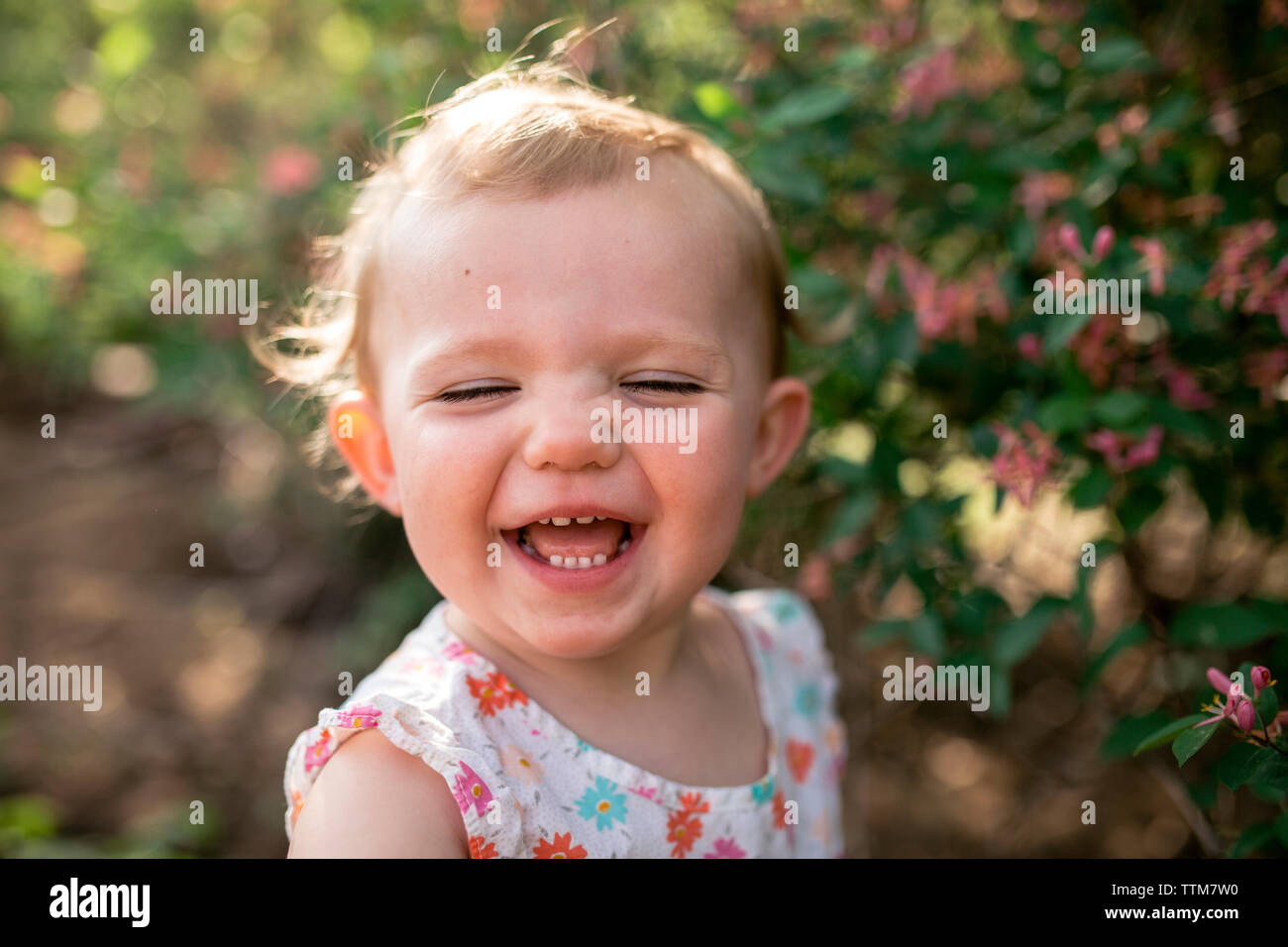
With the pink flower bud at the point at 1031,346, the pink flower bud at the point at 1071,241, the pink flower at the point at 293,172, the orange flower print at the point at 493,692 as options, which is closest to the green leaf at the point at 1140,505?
the pink flower bud at the point at 1031,346

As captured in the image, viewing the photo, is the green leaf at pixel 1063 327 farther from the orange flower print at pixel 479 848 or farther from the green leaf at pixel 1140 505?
the orange flower print at pixel 479 848

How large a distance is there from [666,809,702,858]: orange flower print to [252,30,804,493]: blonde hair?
2.00 ft

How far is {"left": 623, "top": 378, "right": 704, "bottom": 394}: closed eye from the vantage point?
47.3 inches

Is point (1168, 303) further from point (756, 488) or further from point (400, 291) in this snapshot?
point (400, 291)

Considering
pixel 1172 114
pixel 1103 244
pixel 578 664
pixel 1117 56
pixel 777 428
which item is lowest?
Result: pixel 578 664

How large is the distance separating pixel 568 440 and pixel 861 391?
87 centimetres

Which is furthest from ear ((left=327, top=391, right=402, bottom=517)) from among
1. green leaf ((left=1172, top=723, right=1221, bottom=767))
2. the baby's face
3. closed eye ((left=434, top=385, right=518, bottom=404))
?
green leaf ((left=1172, top=723, right=1221, bottom=767))

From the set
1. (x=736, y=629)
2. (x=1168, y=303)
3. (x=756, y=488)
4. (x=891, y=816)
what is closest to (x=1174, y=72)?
(x=1168, y=303)

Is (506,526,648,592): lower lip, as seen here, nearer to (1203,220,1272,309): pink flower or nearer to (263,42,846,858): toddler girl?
(263,42,846,858): toddler girl

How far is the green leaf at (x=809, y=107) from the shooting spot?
149 cm

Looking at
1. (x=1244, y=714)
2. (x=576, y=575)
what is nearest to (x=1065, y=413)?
(x=1244, y=714)

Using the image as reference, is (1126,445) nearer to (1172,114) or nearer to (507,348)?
(1172,114)

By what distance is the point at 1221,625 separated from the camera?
4.58ft

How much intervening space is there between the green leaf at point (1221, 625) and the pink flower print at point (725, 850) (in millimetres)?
682
